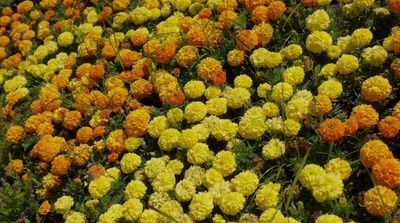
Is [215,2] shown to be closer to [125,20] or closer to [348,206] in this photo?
[125,20]

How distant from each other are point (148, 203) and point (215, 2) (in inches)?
80.4

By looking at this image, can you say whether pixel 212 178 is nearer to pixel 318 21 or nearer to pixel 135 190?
pixel 135 190

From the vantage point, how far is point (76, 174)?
4215mm

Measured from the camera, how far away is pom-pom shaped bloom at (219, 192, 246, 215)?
3248mm

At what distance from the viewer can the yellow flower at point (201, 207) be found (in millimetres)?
3336

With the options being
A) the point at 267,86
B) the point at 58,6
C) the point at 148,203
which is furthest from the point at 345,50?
the point at 58,6

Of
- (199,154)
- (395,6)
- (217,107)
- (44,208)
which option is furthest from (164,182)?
(395,6)

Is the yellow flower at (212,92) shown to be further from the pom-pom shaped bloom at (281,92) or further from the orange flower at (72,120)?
the orange flower at (72,120)

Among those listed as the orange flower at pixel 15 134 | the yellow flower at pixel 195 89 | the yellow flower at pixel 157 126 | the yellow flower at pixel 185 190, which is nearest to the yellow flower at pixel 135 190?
the yellow flower at pixel 185 190

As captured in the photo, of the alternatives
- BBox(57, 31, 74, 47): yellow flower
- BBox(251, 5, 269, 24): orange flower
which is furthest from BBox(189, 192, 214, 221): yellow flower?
BBox(57, 31, 74, 47): yellow flower

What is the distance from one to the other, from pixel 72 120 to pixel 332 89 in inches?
84.5

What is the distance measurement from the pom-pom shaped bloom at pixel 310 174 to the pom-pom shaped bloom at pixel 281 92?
0.67 meters

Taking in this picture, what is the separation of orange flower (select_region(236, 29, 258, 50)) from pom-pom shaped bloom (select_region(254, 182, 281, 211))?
1.28 meters

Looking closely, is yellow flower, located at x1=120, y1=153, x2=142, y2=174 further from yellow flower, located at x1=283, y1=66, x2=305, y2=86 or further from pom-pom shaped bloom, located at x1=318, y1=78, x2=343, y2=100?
pom-pom shaped bloom, located at x1=318, y1=78, x2=343, y2=100
